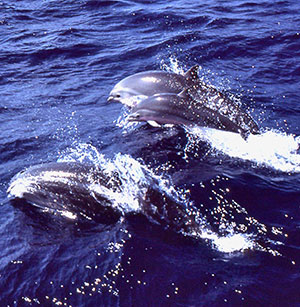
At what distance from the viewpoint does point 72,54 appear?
15.8 metres

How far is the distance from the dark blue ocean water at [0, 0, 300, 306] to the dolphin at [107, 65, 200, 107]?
416 mm

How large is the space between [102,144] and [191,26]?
29.0 feet

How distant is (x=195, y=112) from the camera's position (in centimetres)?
969

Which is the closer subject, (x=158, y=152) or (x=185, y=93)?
(x=158, y=152)

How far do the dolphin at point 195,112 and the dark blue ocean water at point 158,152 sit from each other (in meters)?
0.25

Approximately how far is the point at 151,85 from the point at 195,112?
75.9 inches

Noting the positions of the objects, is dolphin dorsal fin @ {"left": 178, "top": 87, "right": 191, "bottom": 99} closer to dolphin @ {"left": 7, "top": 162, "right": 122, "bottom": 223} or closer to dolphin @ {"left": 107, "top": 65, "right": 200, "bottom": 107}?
dolphin @ {"left": 107, "top": 65, "right": 200, "bottom": 107}

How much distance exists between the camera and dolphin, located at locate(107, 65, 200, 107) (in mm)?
10656

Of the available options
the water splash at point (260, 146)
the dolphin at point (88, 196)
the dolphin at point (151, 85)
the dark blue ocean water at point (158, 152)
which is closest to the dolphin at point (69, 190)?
the dolphin at point (88, 196)

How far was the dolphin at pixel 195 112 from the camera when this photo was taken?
952 centimetres

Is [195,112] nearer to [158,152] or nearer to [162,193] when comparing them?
[158,152]

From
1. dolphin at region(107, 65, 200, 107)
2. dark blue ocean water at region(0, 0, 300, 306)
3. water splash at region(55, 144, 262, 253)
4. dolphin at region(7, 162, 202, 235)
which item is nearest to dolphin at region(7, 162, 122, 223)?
dolphin at region(7, 162, 202, 235)

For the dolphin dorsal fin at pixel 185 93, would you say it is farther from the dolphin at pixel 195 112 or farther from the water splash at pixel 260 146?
the water splash at pixel 260 146

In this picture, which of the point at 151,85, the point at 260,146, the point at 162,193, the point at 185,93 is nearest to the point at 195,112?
the point at 185,93
